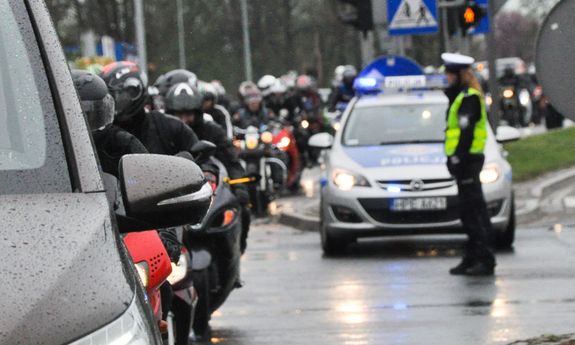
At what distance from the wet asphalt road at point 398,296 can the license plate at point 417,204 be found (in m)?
0.43

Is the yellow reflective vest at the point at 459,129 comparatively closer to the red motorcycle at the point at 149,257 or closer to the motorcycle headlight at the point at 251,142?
the red motorcycle at the point at 149,257

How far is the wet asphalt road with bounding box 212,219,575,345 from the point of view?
10.8 m

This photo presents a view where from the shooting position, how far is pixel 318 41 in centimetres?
7250

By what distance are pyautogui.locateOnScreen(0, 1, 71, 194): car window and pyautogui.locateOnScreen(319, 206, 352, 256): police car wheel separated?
1201 centimetres

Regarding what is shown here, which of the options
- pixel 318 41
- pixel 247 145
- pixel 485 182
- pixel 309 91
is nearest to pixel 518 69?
pixel 318 41

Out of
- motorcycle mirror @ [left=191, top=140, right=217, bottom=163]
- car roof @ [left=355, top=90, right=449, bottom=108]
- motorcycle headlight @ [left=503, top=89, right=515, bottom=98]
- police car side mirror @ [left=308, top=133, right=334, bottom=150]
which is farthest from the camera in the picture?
motorcycle headlight @ [left=503, top=89, right=515, bottom=98]

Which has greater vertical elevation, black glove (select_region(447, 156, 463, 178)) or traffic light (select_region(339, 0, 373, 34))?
traffic light (select_region(339, 0, 373, 34))

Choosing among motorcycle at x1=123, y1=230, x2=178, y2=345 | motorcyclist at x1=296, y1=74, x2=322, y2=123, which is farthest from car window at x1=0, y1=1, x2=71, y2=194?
motorcyclist at x1=296, y1=74, x2=322, y2=123

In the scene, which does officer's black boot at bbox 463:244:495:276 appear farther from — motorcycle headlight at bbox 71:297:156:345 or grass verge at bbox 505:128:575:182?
motorcycle headlight at bbox 71:297:156:345

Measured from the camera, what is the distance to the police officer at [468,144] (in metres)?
14.5

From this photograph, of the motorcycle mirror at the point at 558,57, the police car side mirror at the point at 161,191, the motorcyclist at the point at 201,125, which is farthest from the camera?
the motorcyclist at the point at 201,125

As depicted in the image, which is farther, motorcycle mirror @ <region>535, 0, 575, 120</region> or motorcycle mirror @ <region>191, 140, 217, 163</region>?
motorcycle mirror @ <region>535, 0, 575, 120</region>

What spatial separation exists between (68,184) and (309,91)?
29.4 m

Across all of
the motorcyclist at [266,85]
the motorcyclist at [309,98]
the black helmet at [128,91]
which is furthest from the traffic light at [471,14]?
the black helmet at [128,91]
